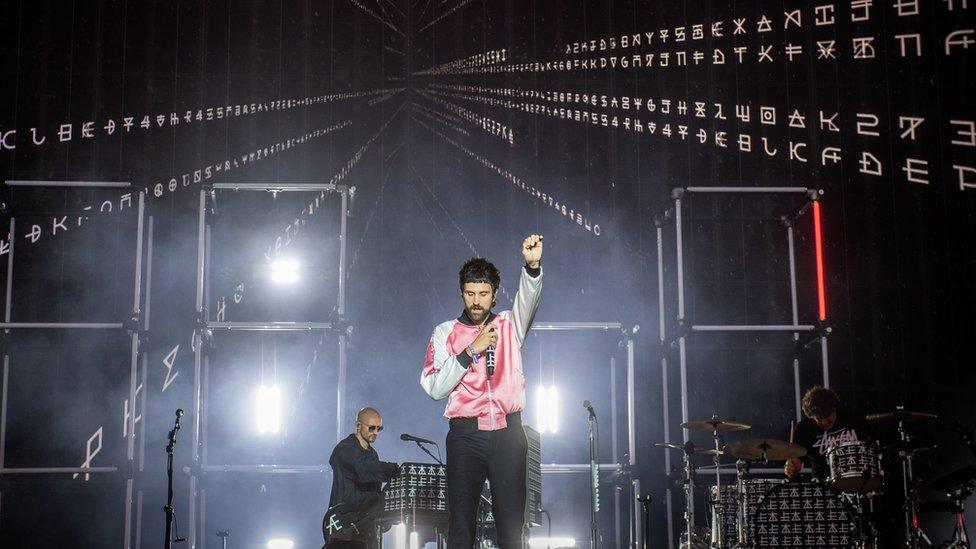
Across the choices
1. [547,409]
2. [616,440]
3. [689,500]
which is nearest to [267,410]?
[547,409]

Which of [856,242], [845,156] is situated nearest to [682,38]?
[845,156]

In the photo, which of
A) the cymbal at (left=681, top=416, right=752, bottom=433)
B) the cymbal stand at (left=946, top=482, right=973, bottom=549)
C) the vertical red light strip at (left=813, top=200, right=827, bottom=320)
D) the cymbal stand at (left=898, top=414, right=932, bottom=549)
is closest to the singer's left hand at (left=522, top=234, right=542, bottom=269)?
the cymbal at (left=681, top=416, right=752, bottom=433)

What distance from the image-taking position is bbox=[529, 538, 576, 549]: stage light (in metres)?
7.16

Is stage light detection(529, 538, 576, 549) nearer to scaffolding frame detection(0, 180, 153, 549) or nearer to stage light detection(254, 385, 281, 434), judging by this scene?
stage light detection(254, 385, 281, 434)

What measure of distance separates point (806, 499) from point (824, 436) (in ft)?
2.69

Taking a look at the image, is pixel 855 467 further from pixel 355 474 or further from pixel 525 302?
pixel 525 302

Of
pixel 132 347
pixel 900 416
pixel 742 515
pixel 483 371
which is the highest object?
pixel 132 347

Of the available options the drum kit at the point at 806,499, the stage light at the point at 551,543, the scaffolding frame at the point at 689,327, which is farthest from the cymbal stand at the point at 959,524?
the stage light at the point at 551,543

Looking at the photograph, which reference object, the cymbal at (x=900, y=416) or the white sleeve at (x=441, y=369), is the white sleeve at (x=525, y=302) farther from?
the cymbal at (x=900, y=416)

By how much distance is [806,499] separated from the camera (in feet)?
21.2

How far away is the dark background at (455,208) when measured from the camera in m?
7.72

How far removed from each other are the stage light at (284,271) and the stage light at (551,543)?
2.88 meters

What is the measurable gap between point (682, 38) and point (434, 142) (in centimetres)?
244

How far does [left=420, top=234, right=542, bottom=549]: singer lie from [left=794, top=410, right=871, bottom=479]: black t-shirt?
13.0ft
